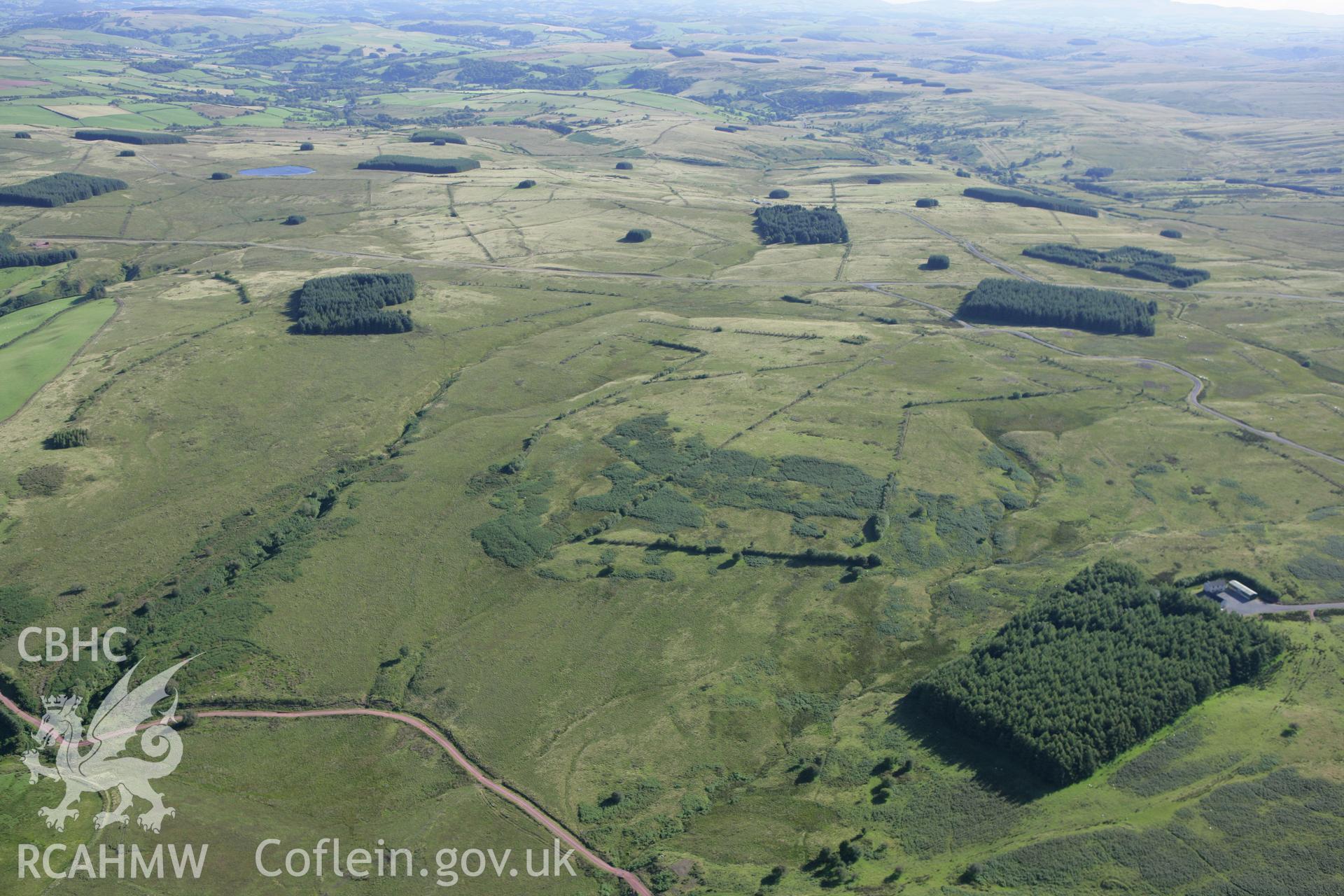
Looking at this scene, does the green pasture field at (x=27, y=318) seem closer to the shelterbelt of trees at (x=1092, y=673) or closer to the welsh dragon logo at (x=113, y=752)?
the welsh dragon logo at (x=113, y=752)

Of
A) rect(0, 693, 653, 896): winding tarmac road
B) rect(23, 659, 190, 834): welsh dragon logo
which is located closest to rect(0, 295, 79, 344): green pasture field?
rect(0, 693, 653, 896): winding tarmac road

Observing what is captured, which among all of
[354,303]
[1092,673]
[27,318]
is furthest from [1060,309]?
[27,318]

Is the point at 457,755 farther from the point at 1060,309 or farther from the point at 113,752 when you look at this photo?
the point at 1060,309

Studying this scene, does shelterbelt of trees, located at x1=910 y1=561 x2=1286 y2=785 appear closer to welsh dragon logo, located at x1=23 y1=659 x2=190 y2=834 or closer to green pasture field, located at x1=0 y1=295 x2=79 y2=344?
welsh dragon logo, located at x1=23 y1=659 x2=190 y2=834

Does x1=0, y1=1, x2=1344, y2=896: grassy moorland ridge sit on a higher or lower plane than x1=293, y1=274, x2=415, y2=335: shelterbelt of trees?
lower

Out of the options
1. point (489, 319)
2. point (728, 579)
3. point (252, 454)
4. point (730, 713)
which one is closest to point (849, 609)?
point (728, 579)

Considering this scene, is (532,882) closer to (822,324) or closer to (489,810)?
(489,810)
